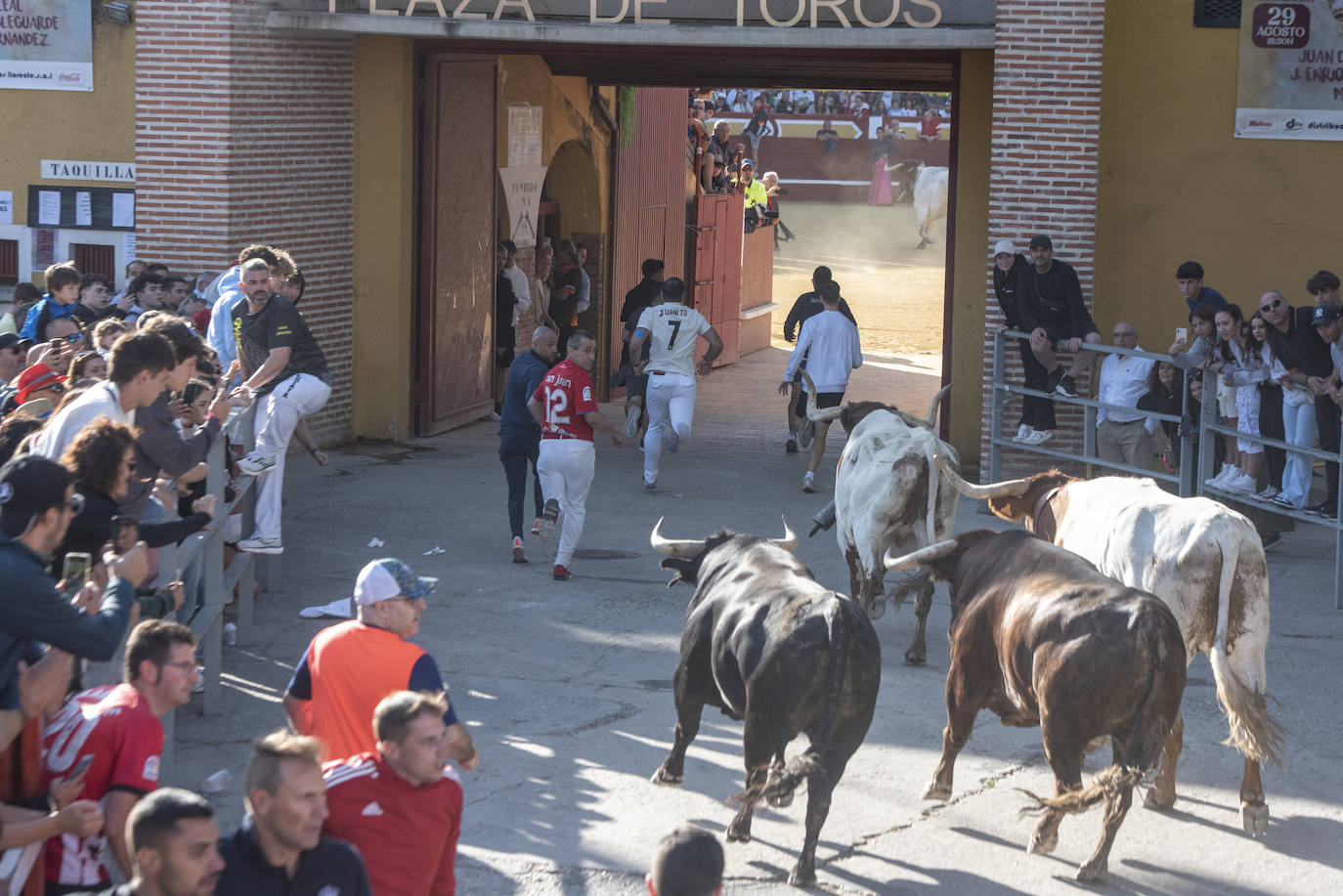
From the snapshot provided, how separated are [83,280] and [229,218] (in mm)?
2119

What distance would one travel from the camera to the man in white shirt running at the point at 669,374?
13969 mm

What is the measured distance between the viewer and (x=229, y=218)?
1417cm

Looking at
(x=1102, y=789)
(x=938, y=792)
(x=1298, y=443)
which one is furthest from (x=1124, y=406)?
(x=1102, y=789)

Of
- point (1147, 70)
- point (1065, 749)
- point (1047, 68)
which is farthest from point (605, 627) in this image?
point (1147, 70)

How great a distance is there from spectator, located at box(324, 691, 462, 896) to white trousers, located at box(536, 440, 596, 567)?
6.53 metres

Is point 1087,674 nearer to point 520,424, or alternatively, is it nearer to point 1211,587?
point 1211,587

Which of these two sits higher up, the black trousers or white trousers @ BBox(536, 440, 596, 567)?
the black trousers

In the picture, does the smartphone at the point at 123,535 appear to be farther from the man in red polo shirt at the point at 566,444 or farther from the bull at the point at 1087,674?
the man in red polo shirt at the point at 566,444

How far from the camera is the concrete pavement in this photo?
6.64 m

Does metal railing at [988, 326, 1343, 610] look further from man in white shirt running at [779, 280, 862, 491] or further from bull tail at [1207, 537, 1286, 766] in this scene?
bull tail at [1207, 537, 1286, 766]

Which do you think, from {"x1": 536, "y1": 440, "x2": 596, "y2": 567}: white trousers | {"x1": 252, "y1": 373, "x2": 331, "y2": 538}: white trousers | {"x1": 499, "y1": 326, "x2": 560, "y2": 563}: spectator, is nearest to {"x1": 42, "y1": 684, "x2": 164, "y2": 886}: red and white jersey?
{"x1": 252, "y1": 373, "x2": 331, "y2": 538}: white trousers

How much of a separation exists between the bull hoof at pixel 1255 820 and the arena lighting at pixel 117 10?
39.7 ft

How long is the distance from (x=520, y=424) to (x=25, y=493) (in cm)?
673

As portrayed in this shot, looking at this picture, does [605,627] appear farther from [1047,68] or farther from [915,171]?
[915,171]
